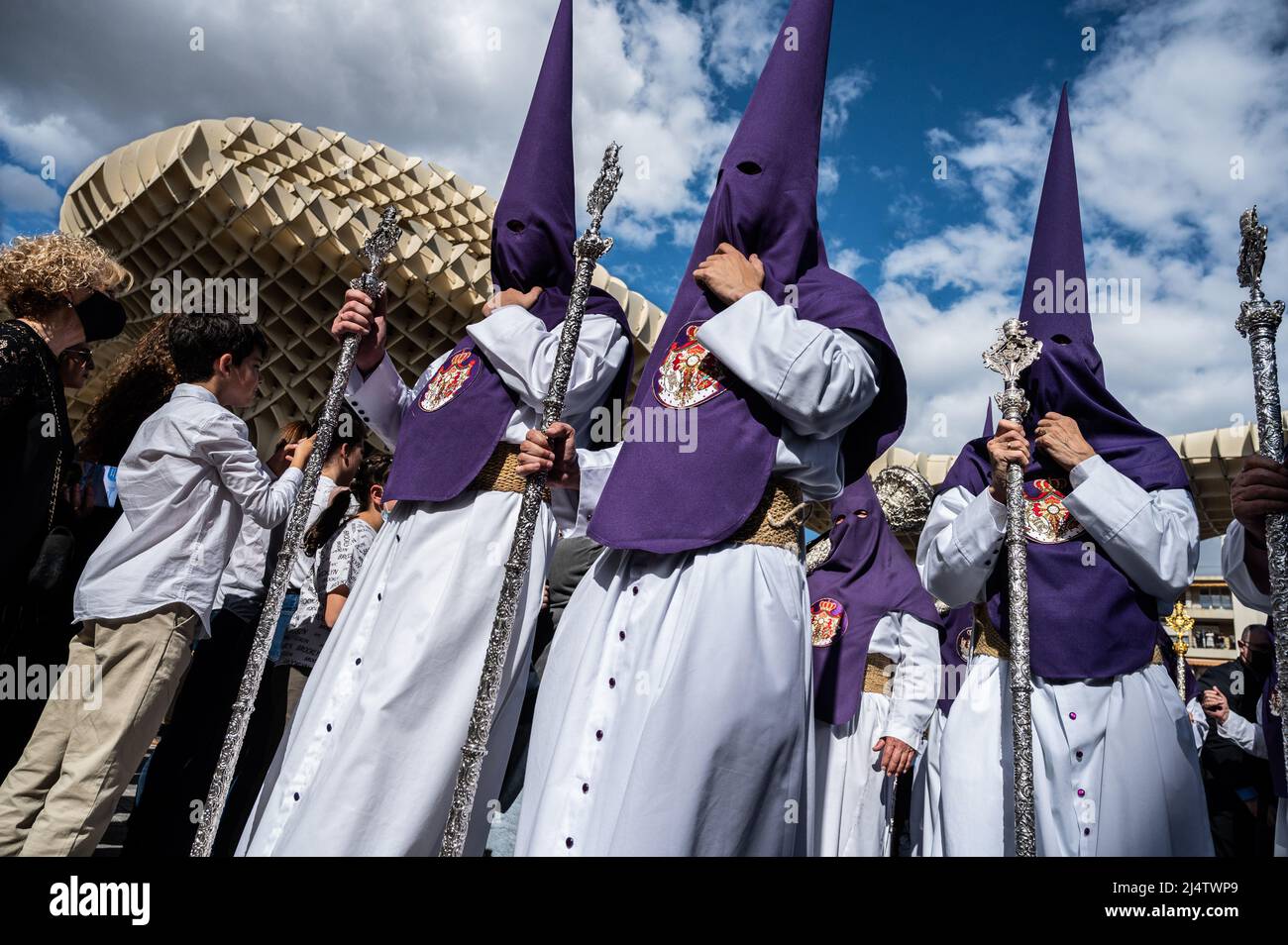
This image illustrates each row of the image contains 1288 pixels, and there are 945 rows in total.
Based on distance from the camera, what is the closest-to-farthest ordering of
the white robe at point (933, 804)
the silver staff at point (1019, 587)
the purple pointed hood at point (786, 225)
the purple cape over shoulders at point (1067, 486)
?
the silver staff at point (1019, 587) < the purple pointed hood at point (786, 225) < the purple cape over shoulders at point (1067, 486) < the white robe at point (933, 804)

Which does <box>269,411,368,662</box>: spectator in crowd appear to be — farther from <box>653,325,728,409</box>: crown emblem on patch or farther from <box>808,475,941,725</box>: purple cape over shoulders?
<box>808,475,941,725</box>: purple cape over shoulders

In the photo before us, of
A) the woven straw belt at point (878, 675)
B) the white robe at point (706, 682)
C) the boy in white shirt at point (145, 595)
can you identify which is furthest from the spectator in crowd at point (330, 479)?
the woven straw belt at point (878, 675)

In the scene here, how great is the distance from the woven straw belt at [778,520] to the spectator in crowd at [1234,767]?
4.25m

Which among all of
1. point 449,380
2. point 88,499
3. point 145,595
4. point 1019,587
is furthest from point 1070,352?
point 88,499

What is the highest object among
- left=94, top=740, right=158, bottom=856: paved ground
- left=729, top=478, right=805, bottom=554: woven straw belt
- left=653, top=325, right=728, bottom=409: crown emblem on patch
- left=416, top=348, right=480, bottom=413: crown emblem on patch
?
left=416, top=348, right=480, bottom=413: crown emblem on patch

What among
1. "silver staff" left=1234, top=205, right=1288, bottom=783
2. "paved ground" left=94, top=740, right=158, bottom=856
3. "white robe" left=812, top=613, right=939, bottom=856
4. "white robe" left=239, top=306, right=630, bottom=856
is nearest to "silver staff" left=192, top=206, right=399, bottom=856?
"white robe" left=239, top=306, right=630, bottom=856

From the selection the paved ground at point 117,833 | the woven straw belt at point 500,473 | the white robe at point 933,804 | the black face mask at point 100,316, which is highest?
the black face mask at point 100,316

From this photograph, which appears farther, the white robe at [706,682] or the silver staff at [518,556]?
the silver staff at [518,556]

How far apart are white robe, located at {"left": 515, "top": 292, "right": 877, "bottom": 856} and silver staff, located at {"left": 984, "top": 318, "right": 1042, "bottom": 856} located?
1.84 feet

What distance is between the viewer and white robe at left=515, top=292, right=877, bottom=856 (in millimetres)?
1815

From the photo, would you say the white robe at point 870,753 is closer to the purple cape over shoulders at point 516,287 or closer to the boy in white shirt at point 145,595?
the purple cape over shoulders at point 516,287

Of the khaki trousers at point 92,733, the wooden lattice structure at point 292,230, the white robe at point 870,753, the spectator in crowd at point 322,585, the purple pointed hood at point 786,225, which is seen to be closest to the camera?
the purple pointed hood at point 786,225

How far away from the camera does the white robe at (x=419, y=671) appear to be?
2.39m

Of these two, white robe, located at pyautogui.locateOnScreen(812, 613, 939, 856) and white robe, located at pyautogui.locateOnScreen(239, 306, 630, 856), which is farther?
white robe, located at pyautogui.locateOnScreen(812, 613, 939, 856)
